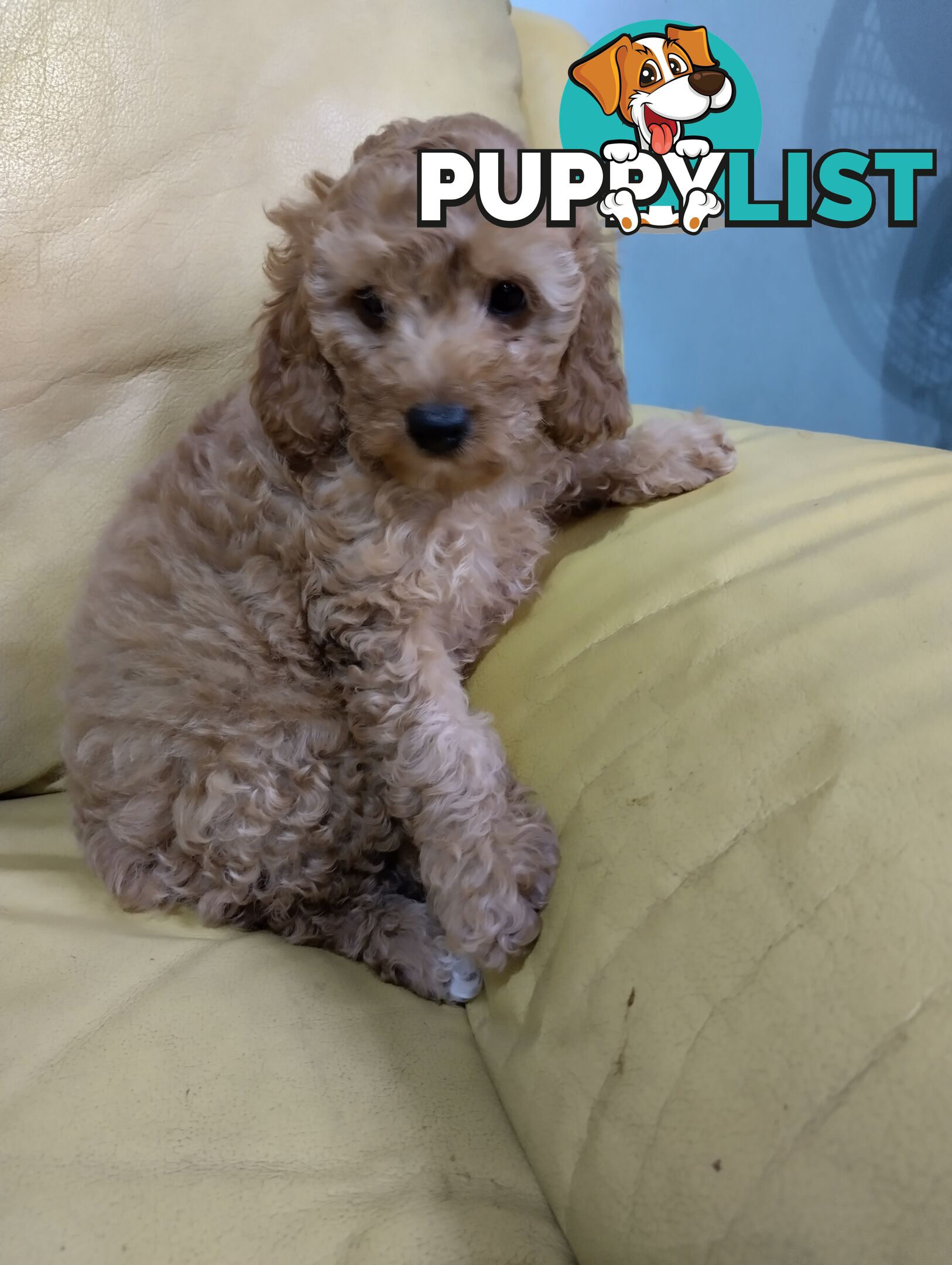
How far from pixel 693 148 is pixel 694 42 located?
25 cm

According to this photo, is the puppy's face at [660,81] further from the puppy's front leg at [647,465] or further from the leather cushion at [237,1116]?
the leather cushion at [237,1116]

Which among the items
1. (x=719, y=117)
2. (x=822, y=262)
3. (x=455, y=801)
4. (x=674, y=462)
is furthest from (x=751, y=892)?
(x=719, y=117)

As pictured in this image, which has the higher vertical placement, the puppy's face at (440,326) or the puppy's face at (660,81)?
the puppy's face at (660,81)

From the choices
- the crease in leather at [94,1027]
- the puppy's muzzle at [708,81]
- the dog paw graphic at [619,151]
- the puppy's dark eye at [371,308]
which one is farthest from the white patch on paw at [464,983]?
the puppy's muzzle at [708,81]

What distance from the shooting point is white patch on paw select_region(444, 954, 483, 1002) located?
3.61 ft

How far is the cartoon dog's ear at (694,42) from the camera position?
189 cm

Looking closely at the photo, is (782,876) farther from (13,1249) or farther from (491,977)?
(13,1249)

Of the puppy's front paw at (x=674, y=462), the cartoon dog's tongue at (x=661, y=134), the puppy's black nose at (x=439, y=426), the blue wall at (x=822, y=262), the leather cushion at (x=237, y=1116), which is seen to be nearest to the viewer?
the leather cushion at (x=237, y=1116)

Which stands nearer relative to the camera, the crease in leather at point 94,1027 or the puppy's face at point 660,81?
the crease in leather at point 94,1027

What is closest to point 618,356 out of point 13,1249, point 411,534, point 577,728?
point 411,534

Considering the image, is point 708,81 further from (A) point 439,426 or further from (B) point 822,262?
(A) point 439,426

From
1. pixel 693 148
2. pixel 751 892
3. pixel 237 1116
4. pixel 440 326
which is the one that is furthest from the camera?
pixel 693 148

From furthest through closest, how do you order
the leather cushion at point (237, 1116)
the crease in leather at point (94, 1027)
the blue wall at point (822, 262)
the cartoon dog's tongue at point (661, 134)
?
1. the cartoon dog's tongue at point (661, 134)
2. the blue wall at point (822, 262)
3. the crease in leather at point (94, 1027)
4. the leather cushion at point (237, 1116)

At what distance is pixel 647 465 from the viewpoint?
4.12 ft
